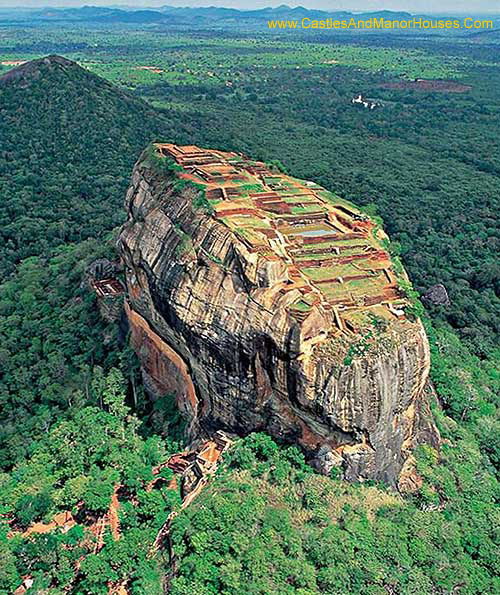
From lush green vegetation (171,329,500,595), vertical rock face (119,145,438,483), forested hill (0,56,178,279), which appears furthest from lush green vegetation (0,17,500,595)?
vertical rock face (119,145,438,483)

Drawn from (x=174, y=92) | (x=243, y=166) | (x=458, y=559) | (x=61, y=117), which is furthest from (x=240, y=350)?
(x=174, y=92)

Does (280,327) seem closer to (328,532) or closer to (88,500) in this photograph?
(328,532)

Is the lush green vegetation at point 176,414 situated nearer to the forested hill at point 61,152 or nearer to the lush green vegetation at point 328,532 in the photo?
the lush green vegetation at point 328,532

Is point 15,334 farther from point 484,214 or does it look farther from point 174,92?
point 174,92

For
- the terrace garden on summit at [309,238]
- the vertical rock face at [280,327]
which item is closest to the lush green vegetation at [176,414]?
the vertical rock face at [280,327]

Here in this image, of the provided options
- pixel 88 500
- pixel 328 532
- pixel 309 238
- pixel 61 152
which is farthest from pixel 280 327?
pixel 61 152
